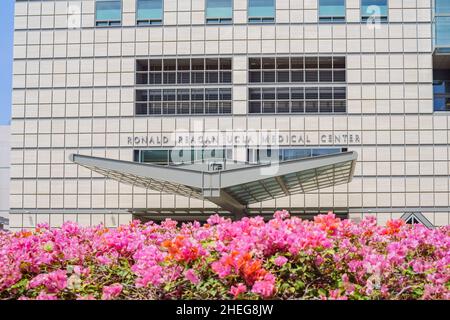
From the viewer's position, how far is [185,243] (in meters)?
3.82

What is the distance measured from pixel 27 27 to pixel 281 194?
1623 cm

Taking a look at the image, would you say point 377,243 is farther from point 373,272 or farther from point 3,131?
point 3,131

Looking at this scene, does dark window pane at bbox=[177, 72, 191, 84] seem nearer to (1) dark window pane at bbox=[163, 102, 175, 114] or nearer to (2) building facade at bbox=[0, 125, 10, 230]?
(1) dark window pane at bbox=[163, 102, 175, 114]

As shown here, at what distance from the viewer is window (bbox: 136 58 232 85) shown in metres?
36.2

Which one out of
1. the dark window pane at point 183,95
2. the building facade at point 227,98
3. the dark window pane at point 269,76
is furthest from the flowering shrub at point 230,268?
the dark window pane at point 269,76

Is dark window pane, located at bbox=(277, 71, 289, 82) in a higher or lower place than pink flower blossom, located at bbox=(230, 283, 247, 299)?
higher

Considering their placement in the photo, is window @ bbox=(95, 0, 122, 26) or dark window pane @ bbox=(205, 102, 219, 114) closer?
dark window pane @ bbox=(205, 102, 219, 114)

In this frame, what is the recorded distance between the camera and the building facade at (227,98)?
114 feet

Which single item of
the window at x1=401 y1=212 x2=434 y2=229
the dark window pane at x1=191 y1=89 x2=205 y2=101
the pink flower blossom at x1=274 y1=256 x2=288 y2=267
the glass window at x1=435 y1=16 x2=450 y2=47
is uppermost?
the glass window at x1=435 y1=16 x2=450 y2=47

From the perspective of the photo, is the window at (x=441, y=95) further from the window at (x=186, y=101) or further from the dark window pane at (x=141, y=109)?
the dark window pane at (x=141, y=109)

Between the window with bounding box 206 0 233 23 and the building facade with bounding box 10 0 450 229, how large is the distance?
74mm

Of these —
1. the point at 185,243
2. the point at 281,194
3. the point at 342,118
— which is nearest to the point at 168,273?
the point at 185,243

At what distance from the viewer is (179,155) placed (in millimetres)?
35156

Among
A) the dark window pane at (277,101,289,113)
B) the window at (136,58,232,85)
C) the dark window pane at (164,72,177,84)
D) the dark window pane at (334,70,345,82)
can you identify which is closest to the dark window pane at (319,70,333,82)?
the dark window pane at (334,70,345,82)
